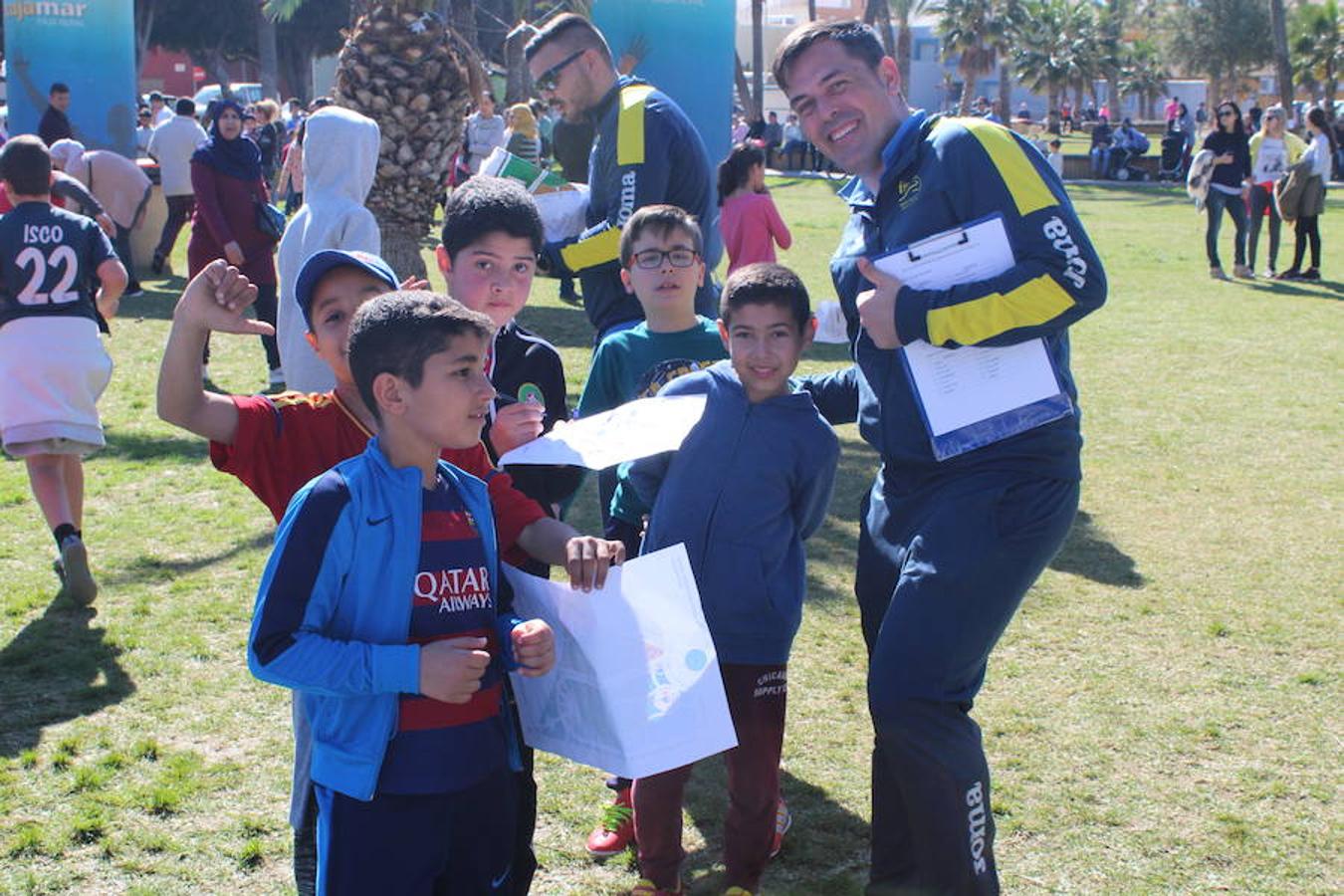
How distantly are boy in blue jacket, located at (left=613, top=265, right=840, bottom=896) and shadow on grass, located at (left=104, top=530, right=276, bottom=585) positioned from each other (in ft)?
11.6


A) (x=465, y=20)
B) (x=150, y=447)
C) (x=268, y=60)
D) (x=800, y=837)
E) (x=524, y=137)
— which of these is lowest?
(x=800, y=837)

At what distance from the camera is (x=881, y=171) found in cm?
330

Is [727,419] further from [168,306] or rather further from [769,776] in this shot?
[168,306]

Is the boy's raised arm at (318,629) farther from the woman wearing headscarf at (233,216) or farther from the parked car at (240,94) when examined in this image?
the parked car at (240,94)

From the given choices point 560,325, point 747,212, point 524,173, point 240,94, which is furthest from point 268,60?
point 524,173

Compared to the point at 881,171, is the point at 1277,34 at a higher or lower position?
higher

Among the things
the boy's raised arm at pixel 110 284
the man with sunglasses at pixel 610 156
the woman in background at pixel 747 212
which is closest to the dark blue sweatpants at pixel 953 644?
the man with sunglasses at pixel 610 156

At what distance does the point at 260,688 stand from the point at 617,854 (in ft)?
5.91

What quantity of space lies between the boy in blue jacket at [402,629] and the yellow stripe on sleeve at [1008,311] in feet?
3.44

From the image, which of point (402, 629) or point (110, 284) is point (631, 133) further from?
point (402, 629)

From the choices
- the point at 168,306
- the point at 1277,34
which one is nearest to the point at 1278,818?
the point at 168,306

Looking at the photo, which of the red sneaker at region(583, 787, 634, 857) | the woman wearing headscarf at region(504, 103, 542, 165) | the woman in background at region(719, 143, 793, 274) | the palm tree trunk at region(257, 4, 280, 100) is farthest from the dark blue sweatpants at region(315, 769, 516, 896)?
the palm tree trunk at region(257, 4, 280, 100)

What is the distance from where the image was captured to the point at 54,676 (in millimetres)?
5238

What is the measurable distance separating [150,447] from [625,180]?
4.89m
